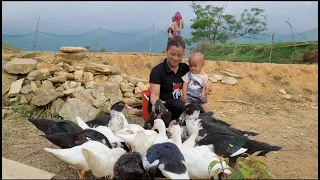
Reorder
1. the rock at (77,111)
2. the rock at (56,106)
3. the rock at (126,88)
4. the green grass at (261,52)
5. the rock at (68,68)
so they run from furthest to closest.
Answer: the green grass at (261,52)
the rock at (68,68)
the rock at (126,88)
the rock at (56,106)
the rock at (77,111)

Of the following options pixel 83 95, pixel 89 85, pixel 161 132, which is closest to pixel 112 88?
pixel 89 85

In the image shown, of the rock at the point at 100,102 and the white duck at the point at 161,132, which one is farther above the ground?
the white duck at the point at 161,132

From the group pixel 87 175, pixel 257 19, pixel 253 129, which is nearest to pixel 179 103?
pixel 87 175

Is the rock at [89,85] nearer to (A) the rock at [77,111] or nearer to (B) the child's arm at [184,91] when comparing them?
(A) the rock at [77,111]

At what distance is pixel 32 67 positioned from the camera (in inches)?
311

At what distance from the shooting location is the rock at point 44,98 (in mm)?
6641

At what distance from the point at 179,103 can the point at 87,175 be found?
1737mm

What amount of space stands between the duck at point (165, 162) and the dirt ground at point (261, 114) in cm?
83

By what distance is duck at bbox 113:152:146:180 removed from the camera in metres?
3.23

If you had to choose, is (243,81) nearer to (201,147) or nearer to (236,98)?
(236,98)

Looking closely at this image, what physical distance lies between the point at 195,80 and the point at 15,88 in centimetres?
432

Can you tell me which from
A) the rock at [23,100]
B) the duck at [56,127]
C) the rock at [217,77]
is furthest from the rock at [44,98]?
the rock at [217,77]

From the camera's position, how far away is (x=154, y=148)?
3.42m

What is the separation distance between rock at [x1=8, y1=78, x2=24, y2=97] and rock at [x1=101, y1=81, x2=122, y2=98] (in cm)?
176
